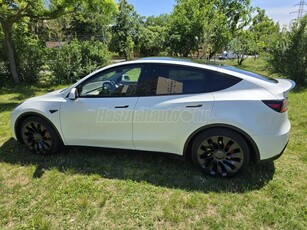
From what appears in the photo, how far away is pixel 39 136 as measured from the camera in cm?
382

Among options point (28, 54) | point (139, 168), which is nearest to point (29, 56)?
point (28, 54)

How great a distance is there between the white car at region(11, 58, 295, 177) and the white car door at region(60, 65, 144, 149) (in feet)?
0.04

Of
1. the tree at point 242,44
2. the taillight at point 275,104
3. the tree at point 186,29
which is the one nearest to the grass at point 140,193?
the taillight at point 275,104

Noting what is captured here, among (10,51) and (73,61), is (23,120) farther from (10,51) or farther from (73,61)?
(10,51)

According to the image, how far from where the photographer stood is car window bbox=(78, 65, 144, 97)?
3324mm

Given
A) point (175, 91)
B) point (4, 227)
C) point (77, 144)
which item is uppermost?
point (175, 91)

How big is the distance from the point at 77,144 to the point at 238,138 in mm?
2258

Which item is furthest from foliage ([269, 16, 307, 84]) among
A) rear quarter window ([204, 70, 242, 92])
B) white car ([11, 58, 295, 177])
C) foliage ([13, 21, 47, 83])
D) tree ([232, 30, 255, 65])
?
tree ([232, 30, 255, 65])

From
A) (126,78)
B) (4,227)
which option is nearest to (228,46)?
(126,78)

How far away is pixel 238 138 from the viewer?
112 inches

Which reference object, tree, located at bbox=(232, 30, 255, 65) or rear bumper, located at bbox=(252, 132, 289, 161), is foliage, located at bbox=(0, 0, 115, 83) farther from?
tree, located at bbox=(232, 30, 255, 65)

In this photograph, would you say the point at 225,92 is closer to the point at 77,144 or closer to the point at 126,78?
the point at 126,78

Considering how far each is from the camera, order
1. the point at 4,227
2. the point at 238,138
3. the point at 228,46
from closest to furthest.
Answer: the point at 4,227
the point at 238,138
the point at 228,46

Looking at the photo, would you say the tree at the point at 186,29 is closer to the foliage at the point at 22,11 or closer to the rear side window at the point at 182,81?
the foliage at the point at 22,11
